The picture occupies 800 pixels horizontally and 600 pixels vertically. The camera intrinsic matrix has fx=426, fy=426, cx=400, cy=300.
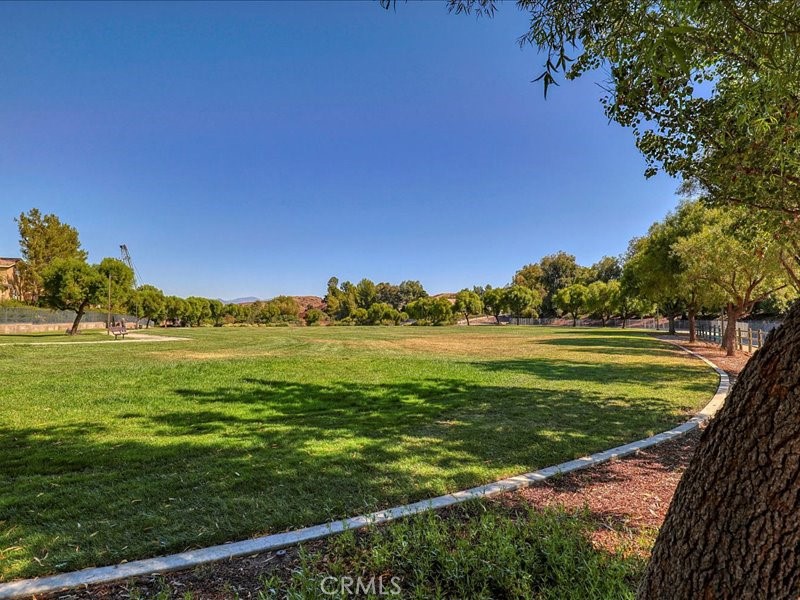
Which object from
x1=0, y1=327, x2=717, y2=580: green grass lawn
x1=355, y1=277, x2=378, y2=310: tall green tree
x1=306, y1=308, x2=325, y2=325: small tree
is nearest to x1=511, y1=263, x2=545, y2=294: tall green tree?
x1=355, y1=277, x2=378, y2=310: tall green tree

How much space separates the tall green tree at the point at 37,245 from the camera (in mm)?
47031

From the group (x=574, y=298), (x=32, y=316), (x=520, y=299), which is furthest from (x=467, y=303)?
(x=32, y=316)

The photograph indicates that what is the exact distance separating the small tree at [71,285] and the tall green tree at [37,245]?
23.4 metres

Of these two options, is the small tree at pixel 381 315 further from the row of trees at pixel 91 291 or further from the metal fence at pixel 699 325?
the metal fence at pixel 699 325

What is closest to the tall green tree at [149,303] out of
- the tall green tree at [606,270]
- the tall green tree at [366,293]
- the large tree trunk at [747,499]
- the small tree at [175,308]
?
the small tree at [175,308]

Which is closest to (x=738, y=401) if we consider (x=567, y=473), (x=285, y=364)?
(x=567, y=473)

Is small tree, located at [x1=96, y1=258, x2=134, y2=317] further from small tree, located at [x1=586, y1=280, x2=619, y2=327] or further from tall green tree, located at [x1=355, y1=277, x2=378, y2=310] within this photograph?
tall green tree, located at [x1=355, y1=277, x2=378, y2=310]

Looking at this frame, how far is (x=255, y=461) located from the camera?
417cm

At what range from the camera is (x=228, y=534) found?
108 inches

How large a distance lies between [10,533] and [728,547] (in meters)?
3.89

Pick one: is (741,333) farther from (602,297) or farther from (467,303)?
(467,303)

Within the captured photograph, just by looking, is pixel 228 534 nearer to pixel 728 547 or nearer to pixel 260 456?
pixel 260 456

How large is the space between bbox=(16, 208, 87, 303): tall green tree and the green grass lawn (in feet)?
159

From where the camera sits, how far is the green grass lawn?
2906 mm
